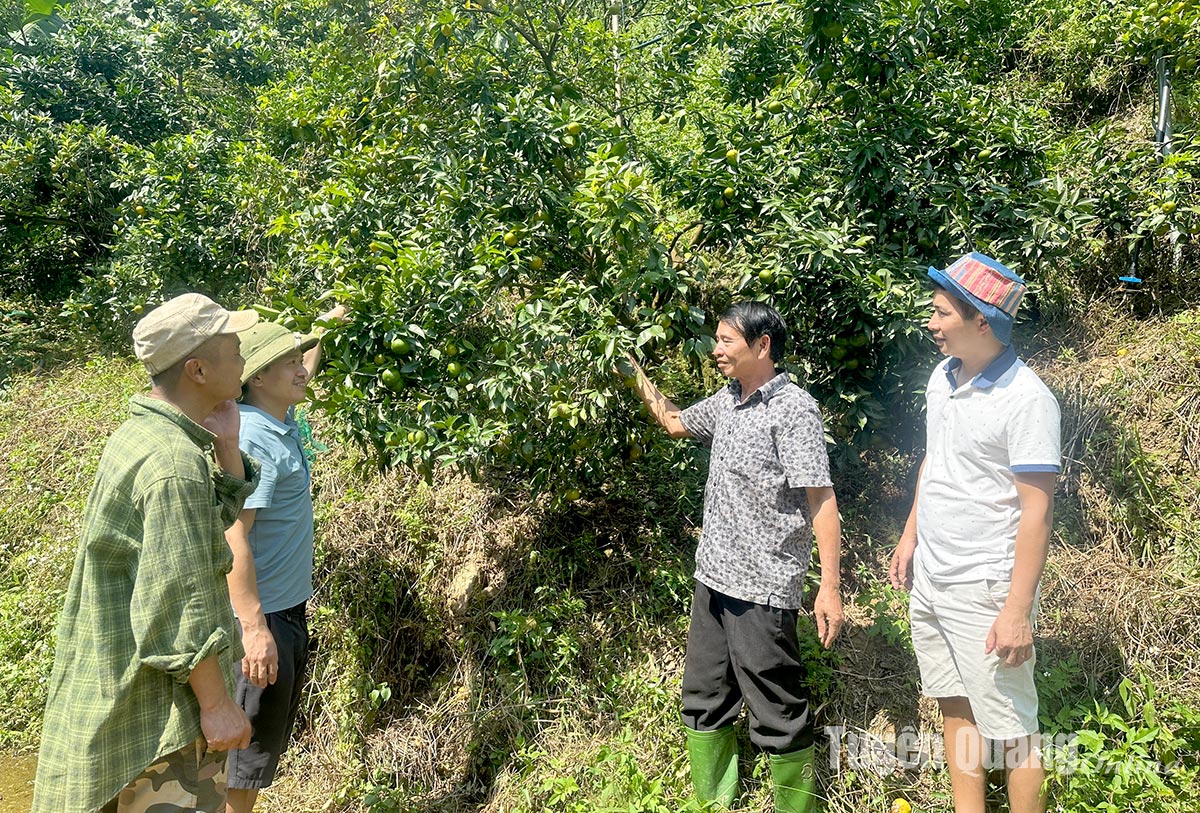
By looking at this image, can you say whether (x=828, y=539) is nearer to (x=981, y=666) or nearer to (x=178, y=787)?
(x=981, y=666)

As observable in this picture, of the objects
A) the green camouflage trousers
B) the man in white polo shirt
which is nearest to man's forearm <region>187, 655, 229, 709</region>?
the green camouflage trousers

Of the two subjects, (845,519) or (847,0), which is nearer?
(847,0)

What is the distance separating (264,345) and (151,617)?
3.39ft

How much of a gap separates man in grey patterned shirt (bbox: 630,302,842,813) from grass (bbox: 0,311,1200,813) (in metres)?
0.28

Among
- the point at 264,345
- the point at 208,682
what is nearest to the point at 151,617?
the point at 208,682

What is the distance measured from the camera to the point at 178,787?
1976 millimetres

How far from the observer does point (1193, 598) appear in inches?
119

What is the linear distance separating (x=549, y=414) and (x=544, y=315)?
14.8 inches

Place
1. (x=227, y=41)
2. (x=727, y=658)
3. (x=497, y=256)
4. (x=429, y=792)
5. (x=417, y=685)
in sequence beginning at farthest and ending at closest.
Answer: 1. (x=227, y=41)
2. (x=417, y=685)
3. (x=429, y=792)
4. (x=497, y=256)
5. (x=727, y=658)

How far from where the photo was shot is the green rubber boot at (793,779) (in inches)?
104

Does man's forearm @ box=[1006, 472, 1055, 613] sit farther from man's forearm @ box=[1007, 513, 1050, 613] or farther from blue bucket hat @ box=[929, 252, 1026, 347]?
blue bucket hat @ box=[929, 252, 1026, 347]

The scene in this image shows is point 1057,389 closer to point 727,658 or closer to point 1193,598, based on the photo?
point 1193,598

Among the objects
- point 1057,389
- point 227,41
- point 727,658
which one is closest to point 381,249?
point 727,658

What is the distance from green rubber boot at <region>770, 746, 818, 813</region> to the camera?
263 cm
